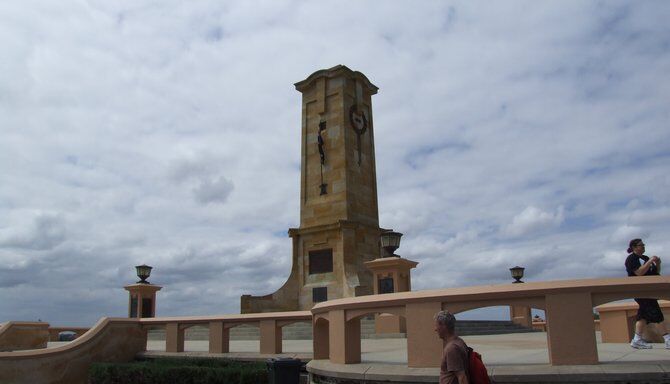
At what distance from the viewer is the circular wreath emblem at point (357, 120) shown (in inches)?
1134

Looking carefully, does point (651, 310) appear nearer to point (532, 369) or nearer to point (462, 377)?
point (532, 369)

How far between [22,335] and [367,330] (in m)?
12.0

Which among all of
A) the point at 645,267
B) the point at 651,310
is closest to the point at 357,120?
the point at 651,310

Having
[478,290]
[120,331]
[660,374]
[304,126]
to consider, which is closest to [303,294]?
[304,126]

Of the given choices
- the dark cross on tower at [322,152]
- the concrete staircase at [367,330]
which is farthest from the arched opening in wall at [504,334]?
the dark cross on tower at [322,152]

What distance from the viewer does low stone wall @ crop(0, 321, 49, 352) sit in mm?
18969

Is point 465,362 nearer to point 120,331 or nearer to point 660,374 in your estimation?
point 660,374

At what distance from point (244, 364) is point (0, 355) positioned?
6787 millimetres

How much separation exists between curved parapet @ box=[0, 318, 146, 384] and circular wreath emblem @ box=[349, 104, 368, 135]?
1523 centimetres

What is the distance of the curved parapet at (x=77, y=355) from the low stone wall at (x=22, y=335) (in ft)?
14.7

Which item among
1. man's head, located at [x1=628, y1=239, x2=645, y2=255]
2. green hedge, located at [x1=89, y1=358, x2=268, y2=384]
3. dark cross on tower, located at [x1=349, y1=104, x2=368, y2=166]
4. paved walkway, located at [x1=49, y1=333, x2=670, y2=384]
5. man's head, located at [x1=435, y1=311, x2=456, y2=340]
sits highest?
dark cross on tower, located at [x1=349, y1=104, x2=368, y2=166]

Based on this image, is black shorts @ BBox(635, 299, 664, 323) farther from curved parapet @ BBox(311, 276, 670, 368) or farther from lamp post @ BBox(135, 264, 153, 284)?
lamp post @ BBox(135, 264, 153, 284)

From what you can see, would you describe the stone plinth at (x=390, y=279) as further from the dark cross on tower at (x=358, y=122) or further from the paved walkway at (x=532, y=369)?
the dark cross on tower at (x=358, y=122)

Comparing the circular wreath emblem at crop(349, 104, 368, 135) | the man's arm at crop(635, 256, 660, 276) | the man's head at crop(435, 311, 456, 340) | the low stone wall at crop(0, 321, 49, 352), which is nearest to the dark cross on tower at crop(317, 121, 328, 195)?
the circular wreath emblem at crop(349, 104, 368, 135)
